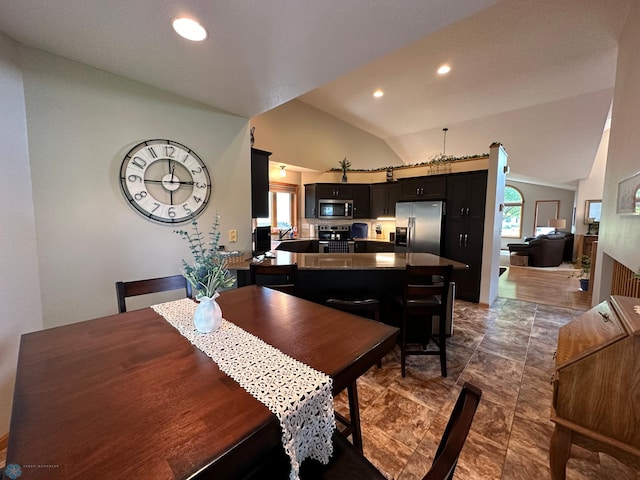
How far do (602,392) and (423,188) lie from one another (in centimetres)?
393

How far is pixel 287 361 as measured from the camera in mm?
A: 919

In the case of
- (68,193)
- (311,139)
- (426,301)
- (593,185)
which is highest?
(311,139)

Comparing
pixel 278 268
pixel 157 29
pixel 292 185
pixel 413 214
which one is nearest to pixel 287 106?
pixel 292 185

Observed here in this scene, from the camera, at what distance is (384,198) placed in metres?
5.39

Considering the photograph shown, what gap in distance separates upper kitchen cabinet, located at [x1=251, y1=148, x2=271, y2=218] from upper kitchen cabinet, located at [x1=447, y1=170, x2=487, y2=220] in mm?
2955

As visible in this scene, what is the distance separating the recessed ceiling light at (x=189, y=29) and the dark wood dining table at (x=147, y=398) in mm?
1621

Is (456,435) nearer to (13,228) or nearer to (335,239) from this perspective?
(13,228)

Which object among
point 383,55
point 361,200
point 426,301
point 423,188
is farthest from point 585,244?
point 383,55

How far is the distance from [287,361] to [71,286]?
2020 mm

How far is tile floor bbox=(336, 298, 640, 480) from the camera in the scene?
145 cm

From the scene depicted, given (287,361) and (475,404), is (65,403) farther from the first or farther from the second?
(475,404)

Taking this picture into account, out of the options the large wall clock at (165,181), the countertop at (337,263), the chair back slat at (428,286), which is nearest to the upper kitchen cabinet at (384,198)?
the countertop at (337,263)

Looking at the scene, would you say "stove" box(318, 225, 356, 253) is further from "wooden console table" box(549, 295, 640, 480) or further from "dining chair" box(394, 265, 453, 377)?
"wooden console table" box(549, 295, 640, 480)

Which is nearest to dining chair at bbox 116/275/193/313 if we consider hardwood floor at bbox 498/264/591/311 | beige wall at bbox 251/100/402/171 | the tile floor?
the tile floor
